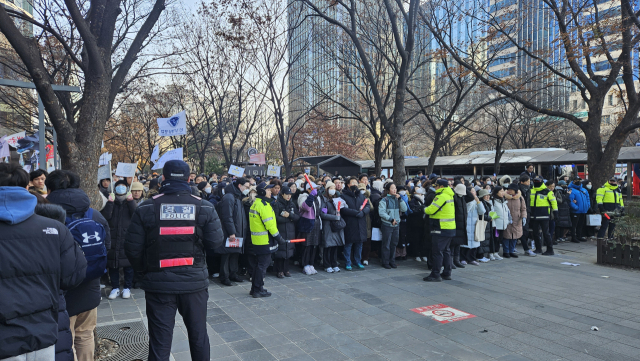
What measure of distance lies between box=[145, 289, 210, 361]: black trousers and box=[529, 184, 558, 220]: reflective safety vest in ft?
31.6

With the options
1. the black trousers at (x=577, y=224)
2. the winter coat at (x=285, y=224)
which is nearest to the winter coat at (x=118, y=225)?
the winter coat at (x=285, y=224)

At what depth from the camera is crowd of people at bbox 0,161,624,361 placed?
2.47m

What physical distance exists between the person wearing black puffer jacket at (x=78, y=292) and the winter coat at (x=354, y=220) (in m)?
5.76

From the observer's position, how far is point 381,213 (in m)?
9.05

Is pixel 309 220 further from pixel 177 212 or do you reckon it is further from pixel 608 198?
pixel 608 198

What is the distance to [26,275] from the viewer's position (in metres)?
2.41

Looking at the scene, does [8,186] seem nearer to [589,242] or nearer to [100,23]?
[100,23]

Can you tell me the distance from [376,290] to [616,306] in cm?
370

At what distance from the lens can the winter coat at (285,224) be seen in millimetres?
8172

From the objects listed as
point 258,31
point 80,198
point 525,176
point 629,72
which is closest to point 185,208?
point 80,198

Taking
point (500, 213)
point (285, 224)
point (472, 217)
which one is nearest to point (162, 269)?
point (285, 224)

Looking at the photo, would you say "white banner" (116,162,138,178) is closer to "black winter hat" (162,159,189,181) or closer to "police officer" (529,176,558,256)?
"black winter hat" (162,159,189,181)

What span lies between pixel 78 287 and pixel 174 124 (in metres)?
5.79

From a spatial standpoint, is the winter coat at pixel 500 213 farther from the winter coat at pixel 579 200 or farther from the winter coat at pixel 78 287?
the winter coat at pixel 78 287
